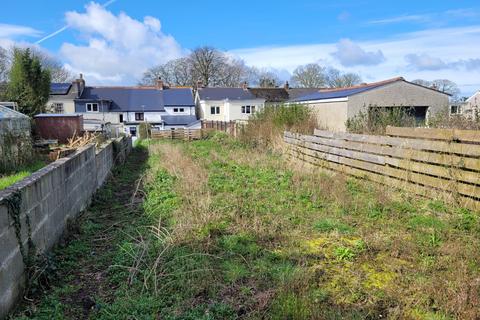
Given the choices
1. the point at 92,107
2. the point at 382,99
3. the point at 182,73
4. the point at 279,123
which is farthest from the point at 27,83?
the point at 182,73

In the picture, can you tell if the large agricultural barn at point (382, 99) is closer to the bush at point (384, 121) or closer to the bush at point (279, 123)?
the bush at point (279, 123)

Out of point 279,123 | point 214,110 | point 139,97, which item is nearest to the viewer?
point 279,123

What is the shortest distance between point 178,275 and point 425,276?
2.61m

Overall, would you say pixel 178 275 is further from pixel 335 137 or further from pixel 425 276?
pixel 335 137

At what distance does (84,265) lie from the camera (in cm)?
468

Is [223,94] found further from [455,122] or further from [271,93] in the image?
[455,122]

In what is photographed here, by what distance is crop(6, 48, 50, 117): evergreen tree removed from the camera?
29438 millimetres

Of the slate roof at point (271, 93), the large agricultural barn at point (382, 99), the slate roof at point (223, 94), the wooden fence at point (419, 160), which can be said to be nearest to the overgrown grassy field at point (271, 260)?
the wooden fence at point (419, 160)

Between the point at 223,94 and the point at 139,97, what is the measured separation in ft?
36.5

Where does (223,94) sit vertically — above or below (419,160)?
above

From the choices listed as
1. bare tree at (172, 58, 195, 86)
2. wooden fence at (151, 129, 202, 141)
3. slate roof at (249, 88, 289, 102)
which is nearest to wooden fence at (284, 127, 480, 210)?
wooden fence at (151, 129, 202, 141)

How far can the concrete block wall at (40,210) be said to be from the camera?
11.1ft

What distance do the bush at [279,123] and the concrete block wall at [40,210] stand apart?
941 centimetres

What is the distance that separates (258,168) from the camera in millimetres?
11484
